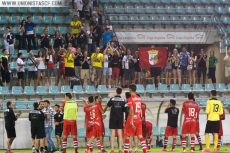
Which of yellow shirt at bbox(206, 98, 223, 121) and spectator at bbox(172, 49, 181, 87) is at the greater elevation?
spectator at bbox(172, 49, 181, 87)

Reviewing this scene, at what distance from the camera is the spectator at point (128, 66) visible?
19766 mm

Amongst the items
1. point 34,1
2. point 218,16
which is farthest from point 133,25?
point 34,1

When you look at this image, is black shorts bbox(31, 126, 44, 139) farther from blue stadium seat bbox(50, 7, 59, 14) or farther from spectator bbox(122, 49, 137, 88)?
blue stadium seat bbox(50, 7, 59, 14)

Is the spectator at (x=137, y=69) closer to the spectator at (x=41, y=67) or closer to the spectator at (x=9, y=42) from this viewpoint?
the spectator at (x=41, y=67)

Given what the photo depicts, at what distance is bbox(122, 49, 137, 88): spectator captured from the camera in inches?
778

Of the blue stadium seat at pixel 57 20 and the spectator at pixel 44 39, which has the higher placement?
the blue stadium seat at pixel 57 20

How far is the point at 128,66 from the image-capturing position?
784 inches

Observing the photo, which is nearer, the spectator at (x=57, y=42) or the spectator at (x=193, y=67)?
the spectator at (x=193, y=67)

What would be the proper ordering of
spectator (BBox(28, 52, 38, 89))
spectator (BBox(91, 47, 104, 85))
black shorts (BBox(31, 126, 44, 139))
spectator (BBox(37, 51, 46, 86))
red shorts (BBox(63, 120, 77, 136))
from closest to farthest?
red shorts (BBox(63, 120, 77, 136)), black shorts (BBox(31, 126, 44, 139)), spectator (BBox(28, 52, 38, 89)), spectator (BBox(37, 51, 46, 86)), spectator (BBox(91, 47, 104, 85))

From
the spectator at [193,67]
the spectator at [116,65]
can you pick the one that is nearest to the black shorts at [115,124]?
the spectator at [116,65]

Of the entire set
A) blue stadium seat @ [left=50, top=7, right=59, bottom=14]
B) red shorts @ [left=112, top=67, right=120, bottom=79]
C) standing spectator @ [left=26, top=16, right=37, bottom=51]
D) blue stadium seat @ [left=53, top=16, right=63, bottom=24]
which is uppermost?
blue stadium seat @ [left=50, top=7, right=59, bottom=14]

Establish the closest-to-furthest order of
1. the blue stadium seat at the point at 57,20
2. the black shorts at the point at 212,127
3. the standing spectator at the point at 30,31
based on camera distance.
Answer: the black shorts at the point at 212,127 → the standing spectator at the point at 30,31 → the blue stadium seat at the point at 57,20

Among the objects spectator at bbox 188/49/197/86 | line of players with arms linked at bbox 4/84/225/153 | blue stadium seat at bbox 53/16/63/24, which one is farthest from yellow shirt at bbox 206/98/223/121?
blue stadium seat at bbox 53/16/63/24

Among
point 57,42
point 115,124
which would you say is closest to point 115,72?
point 57,42
